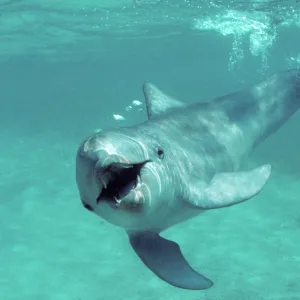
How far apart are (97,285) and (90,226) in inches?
135

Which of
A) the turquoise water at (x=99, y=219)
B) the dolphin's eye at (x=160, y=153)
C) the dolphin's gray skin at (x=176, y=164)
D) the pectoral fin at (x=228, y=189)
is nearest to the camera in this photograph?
the dolphin's gray skin at (x=176, y=164)

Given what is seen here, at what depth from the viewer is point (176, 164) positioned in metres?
5.30

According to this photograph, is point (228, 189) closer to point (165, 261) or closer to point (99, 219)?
point (165, 261)

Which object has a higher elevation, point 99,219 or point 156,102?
point 156,102

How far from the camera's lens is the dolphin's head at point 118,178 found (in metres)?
3.58

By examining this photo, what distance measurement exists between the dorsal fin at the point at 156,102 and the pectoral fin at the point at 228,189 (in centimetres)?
186

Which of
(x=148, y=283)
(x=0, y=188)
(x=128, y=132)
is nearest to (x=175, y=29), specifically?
(x=0, y=188)

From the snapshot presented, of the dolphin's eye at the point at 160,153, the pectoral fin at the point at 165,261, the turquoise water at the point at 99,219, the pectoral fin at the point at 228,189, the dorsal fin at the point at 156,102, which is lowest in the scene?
the turquoise water at the point at 99,219

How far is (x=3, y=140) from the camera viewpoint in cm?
2747

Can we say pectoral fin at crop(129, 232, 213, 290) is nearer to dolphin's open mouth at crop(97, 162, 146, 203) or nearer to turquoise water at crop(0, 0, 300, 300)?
dolphin's open mouth at crop(97, 162, 146, 203)

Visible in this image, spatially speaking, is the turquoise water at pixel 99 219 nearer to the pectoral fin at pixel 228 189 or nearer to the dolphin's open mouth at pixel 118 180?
the pectoral fin at pixel 228 189

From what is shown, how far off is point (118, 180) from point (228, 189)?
2.09m

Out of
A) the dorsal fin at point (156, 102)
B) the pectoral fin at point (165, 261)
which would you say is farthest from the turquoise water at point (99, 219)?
the pectoral fin at point (165, 261)

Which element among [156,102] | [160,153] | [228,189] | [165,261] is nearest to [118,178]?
[160,153]
